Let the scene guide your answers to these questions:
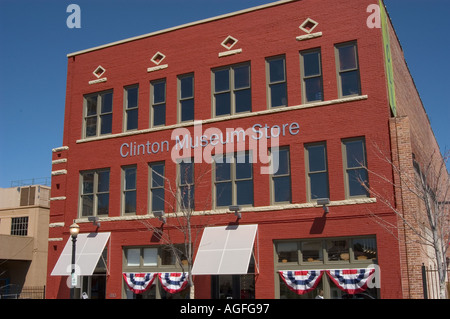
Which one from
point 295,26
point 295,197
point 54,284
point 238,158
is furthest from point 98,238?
point 295,26

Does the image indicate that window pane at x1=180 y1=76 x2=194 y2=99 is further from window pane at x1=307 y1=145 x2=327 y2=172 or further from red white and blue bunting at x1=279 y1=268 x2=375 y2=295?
red white and blue bunting at x1=279 y1=268 x2=375 y2=295

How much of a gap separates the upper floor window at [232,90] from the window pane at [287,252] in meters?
5.61

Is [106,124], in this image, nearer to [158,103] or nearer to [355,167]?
[158,103]

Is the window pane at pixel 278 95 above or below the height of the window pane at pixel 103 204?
above

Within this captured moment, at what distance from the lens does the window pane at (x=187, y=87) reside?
21.1m

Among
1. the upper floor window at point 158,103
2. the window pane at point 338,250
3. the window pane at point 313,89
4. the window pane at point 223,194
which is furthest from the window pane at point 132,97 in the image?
the window pane at point 338,250

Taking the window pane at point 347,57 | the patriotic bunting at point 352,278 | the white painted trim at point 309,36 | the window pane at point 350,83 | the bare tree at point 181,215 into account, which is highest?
the white painted trim at point 309,36

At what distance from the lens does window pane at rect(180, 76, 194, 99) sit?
69.1 feet

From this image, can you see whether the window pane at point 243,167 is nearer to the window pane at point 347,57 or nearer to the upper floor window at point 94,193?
the window pane at point 347,57

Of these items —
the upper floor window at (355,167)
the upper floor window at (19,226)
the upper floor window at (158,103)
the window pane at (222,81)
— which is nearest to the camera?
the upper floor window at (355,167)

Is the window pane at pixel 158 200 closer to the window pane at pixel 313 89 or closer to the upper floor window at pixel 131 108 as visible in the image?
the upper floor window at pixel 131 108

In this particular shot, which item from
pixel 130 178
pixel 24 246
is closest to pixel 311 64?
pixel 130 178

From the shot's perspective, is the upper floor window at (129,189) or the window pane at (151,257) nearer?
the window pane at (151,257)

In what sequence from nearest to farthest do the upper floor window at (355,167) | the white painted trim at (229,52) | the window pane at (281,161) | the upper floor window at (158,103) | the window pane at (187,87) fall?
the upper floor window at (355,167), the window pane at (281,161), the white painted trim at (229,52), the window pane at (187,87), the upper floor window at (158,103)
